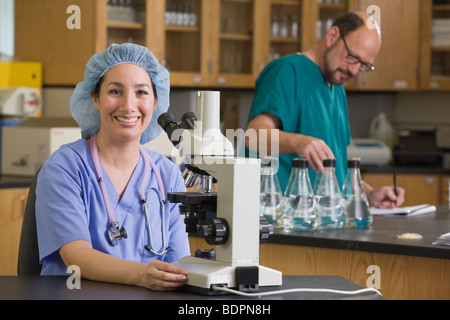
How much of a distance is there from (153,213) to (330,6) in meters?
3.31

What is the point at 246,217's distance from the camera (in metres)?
1.27

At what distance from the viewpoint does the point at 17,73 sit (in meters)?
4.20

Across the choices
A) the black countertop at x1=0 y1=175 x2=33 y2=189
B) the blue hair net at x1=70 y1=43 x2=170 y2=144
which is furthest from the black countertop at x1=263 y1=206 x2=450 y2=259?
the black countertop at x1=0 y1=175 x2=33 y2=189

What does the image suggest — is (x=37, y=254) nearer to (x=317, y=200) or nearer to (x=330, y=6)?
(x=317, y=200)

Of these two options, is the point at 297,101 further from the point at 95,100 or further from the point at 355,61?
the point at 95,100

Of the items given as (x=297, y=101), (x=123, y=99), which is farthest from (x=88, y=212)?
(x=297, y=101)

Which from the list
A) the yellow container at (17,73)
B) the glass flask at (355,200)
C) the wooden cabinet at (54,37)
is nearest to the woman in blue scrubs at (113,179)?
the glass flask at (355,200)

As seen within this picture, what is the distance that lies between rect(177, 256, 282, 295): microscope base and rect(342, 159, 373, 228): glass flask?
978 mm

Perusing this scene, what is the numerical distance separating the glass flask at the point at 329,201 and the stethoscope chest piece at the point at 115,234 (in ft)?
2.62

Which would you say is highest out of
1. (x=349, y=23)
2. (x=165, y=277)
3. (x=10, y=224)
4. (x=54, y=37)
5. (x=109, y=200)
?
(x=54, y=37)

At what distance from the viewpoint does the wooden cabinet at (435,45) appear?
4652 millimetres

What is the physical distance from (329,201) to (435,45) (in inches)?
113

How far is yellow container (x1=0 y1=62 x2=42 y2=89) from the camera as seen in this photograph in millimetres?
4199

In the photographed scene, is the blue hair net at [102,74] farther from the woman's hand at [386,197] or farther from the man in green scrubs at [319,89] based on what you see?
the woman's hand at [386,197]
